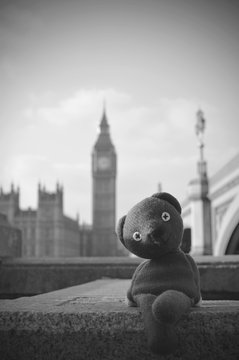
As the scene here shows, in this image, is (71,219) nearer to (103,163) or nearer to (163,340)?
(103,163)

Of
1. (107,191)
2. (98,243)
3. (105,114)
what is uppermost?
(105,114)

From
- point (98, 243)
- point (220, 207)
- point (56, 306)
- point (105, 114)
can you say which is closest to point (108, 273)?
point (56, 306)

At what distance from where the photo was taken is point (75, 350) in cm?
179

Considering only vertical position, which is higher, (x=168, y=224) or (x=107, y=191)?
(x=107, y=191)

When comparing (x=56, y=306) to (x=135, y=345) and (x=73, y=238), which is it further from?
(x=73, y=238)

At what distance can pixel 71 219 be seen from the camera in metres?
74.8

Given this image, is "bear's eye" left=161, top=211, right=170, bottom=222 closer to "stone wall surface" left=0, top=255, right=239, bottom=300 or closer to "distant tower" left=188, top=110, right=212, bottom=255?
"stone wall surface" left=0, top=255, right=239, bottom=300

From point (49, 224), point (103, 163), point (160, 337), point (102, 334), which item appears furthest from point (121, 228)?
point (103, 163)

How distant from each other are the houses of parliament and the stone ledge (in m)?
62.0

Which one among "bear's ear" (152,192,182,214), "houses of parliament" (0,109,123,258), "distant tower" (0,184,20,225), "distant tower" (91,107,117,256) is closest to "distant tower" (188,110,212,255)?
"bear's ear" (152,192,182,214)

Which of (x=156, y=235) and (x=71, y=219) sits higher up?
(x=71, y=219)

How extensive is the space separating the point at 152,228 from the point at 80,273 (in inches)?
141

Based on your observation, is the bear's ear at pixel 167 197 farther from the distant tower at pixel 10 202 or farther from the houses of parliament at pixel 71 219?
the distant tower at pixel 10 202

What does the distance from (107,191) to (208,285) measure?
232 feet
